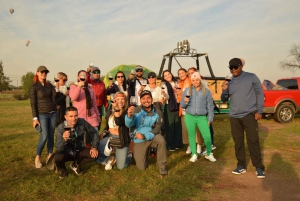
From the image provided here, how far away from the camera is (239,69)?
4.30 m

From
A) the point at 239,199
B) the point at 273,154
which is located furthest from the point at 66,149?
the point at 273,154

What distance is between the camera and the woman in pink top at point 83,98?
501 centimetres

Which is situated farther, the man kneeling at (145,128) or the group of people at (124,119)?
the man kneeling at (145,128)

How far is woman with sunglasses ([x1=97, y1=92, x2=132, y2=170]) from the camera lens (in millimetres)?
4578

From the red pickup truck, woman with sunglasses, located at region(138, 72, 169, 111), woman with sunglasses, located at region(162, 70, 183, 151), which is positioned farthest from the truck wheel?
woman with sunglasses, located at region(138, 72, 169, 111)

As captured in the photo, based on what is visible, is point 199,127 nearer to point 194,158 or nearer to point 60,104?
point 194,158

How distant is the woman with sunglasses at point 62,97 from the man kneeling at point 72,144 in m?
A: 0.80

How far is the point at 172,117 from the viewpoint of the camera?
245 inches

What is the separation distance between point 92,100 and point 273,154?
4.17 m

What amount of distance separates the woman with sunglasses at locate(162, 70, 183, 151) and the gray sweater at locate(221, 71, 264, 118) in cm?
189

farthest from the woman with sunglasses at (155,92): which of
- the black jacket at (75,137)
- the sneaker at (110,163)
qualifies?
the black jacket at (75,137)

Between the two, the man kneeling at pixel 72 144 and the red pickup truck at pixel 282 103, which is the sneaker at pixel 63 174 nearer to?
the man kneeling at pixel 72 144

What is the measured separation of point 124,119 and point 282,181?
2.79 meters

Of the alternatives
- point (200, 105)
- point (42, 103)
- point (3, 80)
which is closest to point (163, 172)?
point (200, 105)
